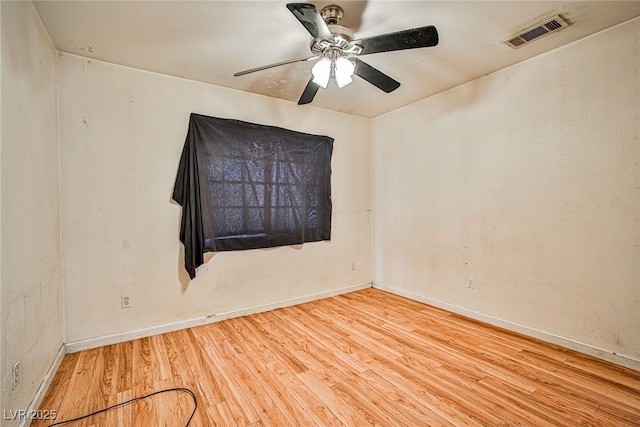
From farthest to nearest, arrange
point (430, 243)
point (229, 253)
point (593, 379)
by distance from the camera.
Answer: point (430, 243), point (229, 253), point (593, 379)

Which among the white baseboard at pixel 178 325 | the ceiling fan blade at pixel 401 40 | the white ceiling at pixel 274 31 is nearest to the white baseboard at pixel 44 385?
the white baseboard at pixel 178 325

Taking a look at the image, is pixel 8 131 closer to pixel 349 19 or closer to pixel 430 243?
pixel 349 19

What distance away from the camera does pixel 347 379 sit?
6.57 ft

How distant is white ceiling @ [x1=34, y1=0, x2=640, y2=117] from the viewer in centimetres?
188

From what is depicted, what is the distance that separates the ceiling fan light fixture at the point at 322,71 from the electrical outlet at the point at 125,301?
2.42 m

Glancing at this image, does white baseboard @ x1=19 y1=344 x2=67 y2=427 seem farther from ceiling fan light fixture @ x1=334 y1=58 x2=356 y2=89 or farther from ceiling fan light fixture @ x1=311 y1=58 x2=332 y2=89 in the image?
ceiling fan light fixture @ x1=334 y1=58 x2=356 y2=89

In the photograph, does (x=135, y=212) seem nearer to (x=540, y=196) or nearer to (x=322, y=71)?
(x=322, y=71)

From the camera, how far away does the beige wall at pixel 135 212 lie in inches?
95.6

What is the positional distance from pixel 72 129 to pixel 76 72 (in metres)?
0.47

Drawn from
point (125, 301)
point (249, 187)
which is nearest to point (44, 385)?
point (125, 301)

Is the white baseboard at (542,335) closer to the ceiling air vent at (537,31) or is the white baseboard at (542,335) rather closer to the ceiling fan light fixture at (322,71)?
the ceiling air vent at (537,31)

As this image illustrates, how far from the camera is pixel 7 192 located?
1.44m

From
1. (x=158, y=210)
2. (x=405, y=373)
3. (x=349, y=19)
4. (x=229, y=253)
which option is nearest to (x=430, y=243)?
(x=405, y=373)

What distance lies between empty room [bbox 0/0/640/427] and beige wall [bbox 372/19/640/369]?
0.02 meters
